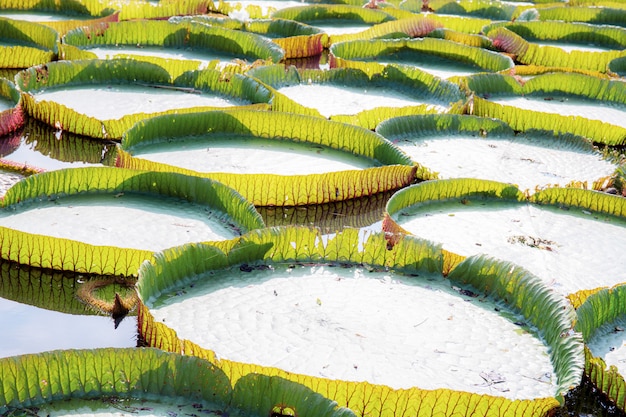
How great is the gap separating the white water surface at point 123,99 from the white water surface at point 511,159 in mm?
1380

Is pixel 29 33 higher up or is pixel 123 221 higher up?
pixel 29 33

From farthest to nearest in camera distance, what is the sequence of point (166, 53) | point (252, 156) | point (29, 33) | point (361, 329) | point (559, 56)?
point (559, 56) → point (166, 53) → point (29, 33) → point (252, 156) → point (361, 329)

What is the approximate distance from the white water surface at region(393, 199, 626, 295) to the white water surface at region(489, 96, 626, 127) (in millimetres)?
2113

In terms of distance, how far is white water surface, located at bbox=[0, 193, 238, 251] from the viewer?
3.76 meters

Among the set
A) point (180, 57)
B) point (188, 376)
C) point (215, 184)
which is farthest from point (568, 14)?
point (188, 376)

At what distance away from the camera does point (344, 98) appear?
20.5 feet

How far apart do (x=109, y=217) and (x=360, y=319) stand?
1367 mm

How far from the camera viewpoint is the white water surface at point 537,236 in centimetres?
385

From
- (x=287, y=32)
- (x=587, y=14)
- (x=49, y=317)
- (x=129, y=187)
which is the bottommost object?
(x=49, y=317)

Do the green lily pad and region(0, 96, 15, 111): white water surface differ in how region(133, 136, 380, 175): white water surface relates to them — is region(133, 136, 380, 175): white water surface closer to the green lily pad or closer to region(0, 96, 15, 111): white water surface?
region(0, 96, 15, 111): white water surface

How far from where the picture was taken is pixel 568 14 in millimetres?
9930

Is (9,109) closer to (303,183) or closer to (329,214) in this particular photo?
(303,183)

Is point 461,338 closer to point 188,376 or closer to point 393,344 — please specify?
point 393,344

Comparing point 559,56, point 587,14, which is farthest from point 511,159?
point 587,14
